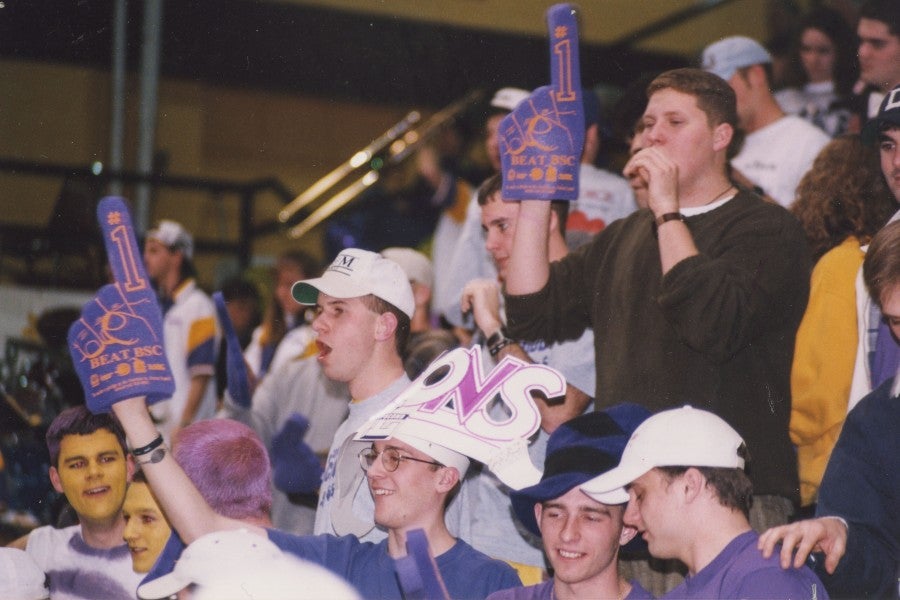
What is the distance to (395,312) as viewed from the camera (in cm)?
384

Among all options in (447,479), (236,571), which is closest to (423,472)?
(447,479)

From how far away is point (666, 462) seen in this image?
2832 millimetres

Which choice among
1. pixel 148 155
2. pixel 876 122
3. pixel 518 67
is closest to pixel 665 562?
pixel 876 122

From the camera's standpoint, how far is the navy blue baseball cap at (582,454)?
3.05 m

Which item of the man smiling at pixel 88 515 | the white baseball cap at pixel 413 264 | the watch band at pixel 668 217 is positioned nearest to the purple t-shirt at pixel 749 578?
the watch band at pixel 668 217

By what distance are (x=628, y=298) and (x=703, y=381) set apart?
34cm

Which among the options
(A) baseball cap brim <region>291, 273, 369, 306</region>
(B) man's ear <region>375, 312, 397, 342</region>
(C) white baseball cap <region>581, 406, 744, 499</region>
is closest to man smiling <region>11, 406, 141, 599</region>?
(A) baseball cap brim <region>291, 273, 369, 306</region>

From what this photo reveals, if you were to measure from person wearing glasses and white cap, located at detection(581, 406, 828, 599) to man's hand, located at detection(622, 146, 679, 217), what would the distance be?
27.9 inches

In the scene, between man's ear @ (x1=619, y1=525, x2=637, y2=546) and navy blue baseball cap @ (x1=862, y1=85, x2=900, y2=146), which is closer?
man's ear @ (x1=619, y1=525, x2=637, y2=546)

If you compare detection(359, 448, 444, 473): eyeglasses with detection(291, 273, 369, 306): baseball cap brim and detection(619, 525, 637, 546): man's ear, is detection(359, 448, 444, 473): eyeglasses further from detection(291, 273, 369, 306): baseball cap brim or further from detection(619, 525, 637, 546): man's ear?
detection(291, 273, 369, 306): baseball cap brim

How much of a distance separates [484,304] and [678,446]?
1.29 metres

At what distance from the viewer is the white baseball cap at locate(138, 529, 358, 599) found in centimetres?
269

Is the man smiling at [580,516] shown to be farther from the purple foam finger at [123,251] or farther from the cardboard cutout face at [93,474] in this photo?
the cardboard cutout face at [93,474]

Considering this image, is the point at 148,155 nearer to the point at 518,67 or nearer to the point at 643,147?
the point at 518,67
